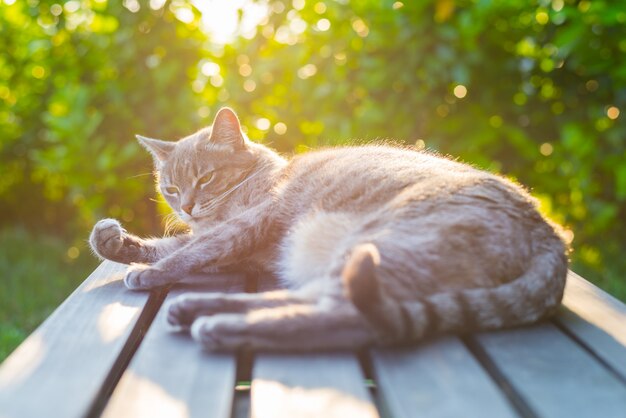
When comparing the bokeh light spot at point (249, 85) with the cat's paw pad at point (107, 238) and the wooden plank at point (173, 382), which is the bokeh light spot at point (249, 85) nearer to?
the cat's paw pad at point (107, 238)

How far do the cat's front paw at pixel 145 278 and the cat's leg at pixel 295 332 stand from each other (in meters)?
0.61

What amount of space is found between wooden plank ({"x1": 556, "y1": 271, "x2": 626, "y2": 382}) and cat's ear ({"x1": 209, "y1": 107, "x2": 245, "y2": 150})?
1.31 m

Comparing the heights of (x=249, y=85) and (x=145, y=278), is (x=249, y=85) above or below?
above

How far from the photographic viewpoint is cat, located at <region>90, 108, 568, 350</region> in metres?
1.52

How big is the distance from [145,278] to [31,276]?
2.79 metres

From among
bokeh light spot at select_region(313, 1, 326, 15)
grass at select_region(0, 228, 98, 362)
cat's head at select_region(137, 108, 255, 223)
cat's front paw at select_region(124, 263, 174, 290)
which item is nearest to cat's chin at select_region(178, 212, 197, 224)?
cat's head at select_region(137, 108, 255, 223)

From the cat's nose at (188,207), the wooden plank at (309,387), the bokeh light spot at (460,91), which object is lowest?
the cat's nose at (188,207)

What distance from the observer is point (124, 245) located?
8.26ft

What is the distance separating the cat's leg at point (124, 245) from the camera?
2.43 metres

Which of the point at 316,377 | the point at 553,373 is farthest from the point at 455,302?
the point at 316,377

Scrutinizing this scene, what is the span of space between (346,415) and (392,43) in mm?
2879

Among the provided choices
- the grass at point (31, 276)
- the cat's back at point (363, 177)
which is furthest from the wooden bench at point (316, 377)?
the grass at point (31, 276)

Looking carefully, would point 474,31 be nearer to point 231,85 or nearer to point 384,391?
point 231,85

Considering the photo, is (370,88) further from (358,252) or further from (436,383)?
(436,383)
